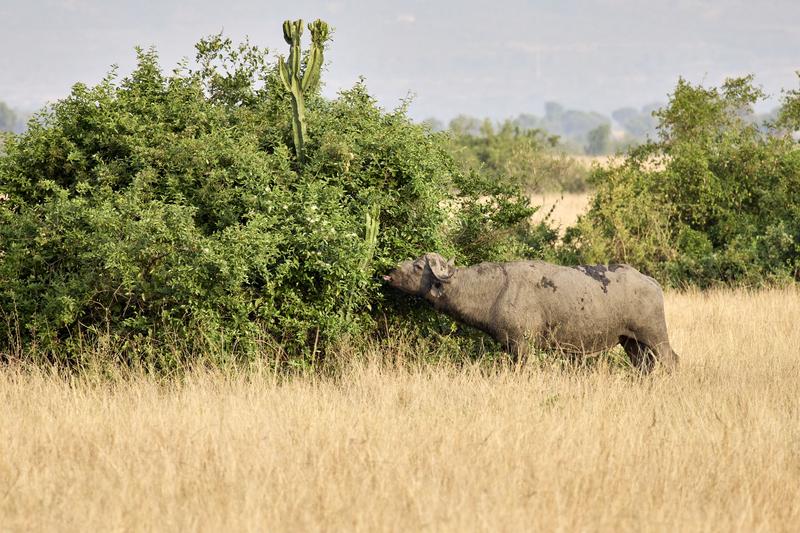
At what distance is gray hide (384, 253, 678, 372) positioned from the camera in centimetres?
1052

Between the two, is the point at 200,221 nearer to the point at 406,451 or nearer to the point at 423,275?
the point at 423,275

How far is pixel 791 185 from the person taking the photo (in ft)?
62.2

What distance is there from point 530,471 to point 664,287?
11605 mm

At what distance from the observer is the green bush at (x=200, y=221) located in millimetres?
10086

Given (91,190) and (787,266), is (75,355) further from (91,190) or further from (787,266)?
(787,266)

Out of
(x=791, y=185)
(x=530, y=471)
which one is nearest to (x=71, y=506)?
(x=530, y=471)

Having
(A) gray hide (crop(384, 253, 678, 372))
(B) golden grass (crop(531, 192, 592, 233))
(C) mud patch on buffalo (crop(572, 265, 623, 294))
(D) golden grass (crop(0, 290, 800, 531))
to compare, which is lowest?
(B) golden grass (crop(531, 192, 592, 233))

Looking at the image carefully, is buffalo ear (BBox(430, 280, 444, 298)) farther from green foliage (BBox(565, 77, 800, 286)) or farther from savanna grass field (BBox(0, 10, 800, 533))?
green foliage (BBox(565, 77, 800, 286))

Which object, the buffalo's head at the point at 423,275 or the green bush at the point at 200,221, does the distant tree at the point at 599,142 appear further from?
the buffalo's head at the point at 423,275

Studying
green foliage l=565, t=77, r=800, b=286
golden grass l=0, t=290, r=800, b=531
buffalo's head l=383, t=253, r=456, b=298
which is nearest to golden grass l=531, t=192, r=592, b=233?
green foliage l=565, t=77, r=800, b=286

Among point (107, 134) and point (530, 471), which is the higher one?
point (107, 134)

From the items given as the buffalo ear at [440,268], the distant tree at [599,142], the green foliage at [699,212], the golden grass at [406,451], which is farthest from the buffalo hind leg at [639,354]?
the distant tree at [599,142]

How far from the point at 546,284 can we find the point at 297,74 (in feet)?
12.9

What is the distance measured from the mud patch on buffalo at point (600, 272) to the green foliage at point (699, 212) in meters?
7.53
